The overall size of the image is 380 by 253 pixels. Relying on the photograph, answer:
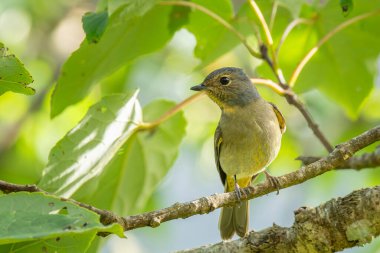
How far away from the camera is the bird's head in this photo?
5.69 meters

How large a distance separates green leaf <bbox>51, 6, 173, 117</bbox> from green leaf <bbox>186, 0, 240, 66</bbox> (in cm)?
26

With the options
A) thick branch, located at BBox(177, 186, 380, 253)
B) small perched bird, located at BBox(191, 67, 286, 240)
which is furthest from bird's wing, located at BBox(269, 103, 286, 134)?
thick branch, located at BBox(177, 186, 380, 253)

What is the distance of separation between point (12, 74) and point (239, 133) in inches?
104

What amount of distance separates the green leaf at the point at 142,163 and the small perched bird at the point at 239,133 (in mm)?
822

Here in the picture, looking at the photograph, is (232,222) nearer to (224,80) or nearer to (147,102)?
(224,80)

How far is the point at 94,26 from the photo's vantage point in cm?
359

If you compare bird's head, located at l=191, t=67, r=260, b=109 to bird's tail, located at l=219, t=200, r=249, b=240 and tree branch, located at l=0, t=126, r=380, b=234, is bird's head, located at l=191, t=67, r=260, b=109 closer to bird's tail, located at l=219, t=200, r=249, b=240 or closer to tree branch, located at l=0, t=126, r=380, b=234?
bird's tail, located at l=219, t=200, r=249, b=240

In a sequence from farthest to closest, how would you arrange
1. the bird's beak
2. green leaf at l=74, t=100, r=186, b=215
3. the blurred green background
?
the blurred green background
the bird's beak
green leaf at l=74, t=100, r=186, b=215

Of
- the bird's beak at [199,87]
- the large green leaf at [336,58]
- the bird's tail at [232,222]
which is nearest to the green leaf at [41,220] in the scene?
the large green leaf at [336,58]

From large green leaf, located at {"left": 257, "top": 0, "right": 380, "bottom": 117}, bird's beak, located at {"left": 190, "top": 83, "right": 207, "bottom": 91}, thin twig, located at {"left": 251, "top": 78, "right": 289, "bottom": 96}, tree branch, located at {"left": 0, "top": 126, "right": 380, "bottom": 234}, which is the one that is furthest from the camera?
bird's beak, located at {"left": 190, "top": 83, "right": 207, "bottom": 91}

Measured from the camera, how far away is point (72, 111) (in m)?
7.31

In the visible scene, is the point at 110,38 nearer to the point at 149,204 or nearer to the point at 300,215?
the point at 300,215

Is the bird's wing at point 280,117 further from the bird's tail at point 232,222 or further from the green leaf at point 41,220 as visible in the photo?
the green leaf at point 41,220

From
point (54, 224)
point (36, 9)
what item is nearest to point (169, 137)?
point (54, 224)
